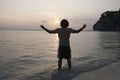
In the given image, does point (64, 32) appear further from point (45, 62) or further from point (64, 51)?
point (45, 62)

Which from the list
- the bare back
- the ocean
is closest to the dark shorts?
the bare back

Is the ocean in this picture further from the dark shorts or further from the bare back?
the bare back

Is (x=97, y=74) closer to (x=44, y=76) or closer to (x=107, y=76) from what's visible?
(x=107, y=76)

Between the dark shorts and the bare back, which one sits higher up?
the bare back

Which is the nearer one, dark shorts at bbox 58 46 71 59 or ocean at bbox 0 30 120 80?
ocean at bbox 0 30 120 80

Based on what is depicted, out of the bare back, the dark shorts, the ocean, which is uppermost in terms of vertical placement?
the bare back

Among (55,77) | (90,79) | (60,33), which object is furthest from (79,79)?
(60,33)

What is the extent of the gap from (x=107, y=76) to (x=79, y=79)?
122 cm

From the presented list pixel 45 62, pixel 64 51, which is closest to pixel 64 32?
pixel 64 51

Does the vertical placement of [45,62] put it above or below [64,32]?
below

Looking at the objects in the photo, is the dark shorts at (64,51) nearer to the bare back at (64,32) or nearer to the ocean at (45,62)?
the bare back at (64,32)

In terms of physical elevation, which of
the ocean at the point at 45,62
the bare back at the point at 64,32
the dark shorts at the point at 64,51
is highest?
the bare back at the point at 64,32

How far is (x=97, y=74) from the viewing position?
961 cm

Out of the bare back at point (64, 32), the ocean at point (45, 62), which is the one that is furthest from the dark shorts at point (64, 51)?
the ocean at point (45, 62)
